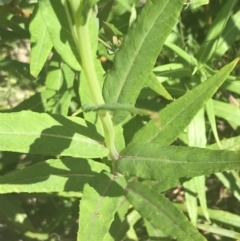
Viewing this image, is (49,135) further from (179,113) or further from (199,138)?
(199,138)

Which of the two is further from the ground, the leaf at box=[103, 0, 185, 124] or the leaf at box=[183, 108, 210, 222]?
the leaf at box=[103, 0, 185, 124]

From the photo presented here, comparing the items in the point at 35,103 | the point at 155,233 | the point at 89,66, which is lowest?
the point at 155,233

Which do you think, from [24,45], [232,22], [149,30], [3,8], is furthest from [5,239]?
[149,30]

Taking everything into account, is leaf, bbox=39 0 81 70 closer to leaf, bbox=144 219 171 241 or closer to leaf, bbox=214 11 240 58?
leaf, bbox=214 11 240 58

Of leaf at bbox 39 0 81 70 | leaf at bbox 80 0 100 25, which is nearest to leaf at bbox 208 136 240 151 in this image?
leaf at bbox 39 0 81 70

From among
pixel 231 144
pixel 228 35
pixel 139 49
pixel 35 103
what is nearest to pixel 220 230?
pixel 231 144

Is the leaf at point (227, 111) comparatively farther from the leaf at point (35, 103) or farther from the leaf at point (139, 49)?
the leaf at point (139, 49)
